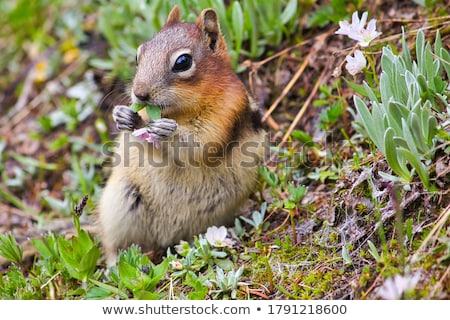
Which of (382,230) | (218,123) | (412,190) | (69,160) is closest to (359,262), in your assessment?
(382,230)

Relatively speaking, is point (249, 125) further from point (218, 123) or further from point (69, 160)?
point (69, 160)

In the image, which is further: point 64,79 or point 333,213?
point 64,79

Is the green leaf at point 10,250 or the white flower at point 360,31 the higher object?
the white flower at point 360,31

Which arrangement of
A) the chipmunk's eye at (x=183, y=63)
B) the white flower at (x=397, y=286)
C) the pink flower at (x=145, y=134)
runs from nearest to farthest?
1. the white flower at (x=397, y=286)
2. the pink flower at (x=145, y=134)
3. the chipmunk's eye at (x=183, y=63)

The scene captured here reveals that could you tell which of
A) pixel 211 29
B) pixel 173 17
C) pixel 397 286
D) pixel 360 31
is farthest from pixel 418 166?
pixel 173 17

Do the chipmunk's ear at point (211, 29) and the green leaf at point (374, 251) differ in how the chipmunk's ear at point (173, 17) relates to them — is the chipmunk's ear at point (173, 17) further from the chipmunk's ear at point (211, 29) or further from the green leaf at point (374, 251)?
the green leaf at point (374, 251)

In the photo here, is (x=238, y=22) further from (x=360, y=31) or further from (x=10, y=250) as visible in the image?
(x=10, y=250)

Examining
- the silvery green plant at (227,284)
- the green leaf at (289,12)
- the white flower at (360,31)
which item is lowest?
the silvery green plant at (227,284)

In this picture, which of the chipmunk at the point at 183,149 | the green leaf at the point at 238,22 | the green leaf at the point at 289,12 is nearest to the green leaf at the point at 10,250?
the chipmunk at the point at 183,149
